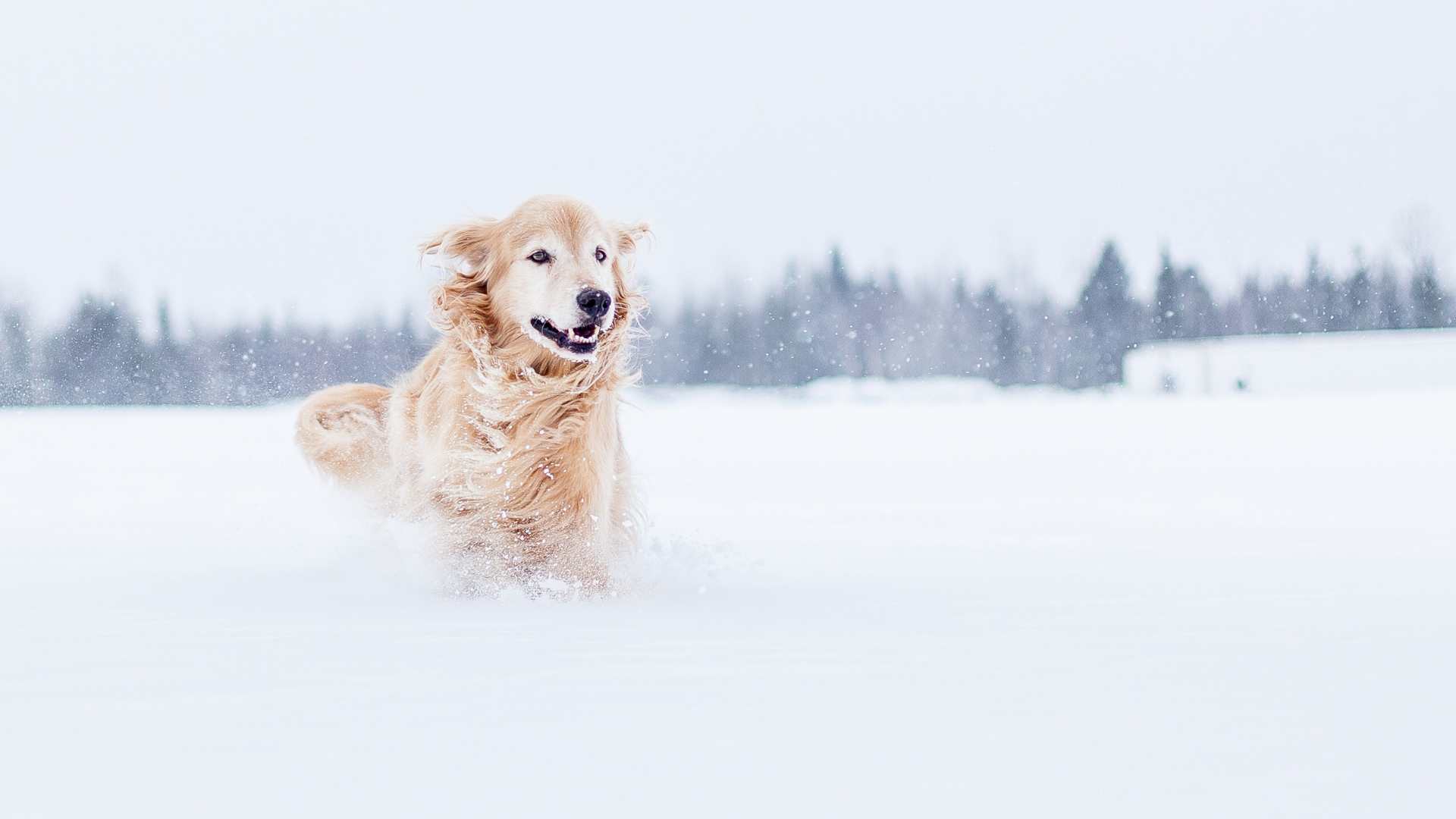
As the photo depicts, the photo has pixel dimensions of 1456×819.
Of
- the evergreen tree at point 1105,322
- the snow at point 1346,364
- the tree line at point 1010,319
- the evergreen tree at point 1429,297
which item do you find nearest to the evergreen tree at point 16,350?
the tree line at point 1010,319

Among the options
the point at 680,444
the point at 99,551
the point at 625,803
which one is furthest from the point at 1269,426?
the point at 625,803

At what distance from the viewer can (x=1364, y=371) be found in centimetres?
2952

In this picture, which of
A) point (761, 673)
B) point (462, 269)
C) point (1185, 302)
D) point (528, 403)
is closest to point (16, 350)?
point (462, 269)

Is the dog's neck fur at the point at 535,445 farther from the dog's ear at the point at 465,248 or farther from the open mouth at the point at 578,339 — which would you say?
the dog's ear at the point at 465,248

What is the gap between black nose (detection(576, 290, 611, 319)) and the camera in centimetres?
406

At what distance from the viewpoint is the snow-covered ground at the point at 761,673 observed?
1.77m

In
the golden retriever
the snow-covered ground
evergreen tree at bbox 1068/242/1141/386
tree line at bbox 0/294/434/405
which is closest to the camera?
the snow-covered ground

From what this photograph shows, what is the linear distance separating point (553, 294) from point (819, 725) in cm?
250

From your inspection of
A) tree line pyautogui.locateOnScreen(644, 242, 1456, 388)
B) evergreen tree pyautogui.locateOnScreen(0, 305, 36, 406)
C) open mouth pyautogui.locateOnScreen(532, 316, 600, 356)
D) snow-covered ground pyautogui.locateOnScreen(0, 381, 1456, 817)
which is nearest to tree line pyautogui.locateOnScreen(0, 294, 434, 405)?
evergreen tree pyautogui.locateOnScreen(0, 305, 36, 406)

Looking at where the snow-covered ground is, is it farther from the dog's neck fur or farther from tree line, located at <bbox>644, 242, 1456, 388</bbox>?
tree line, located at <bbox>644, 242, 1456, 388</bbox>

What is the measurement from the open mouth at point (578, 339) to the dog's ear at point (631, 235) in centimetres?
86

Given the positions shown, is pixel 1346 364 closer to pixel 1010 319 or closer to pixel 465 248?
pixel 1010 319

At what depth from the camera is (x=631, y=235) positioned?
508 cm

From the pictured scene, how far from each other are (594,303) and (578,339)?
17 cm
